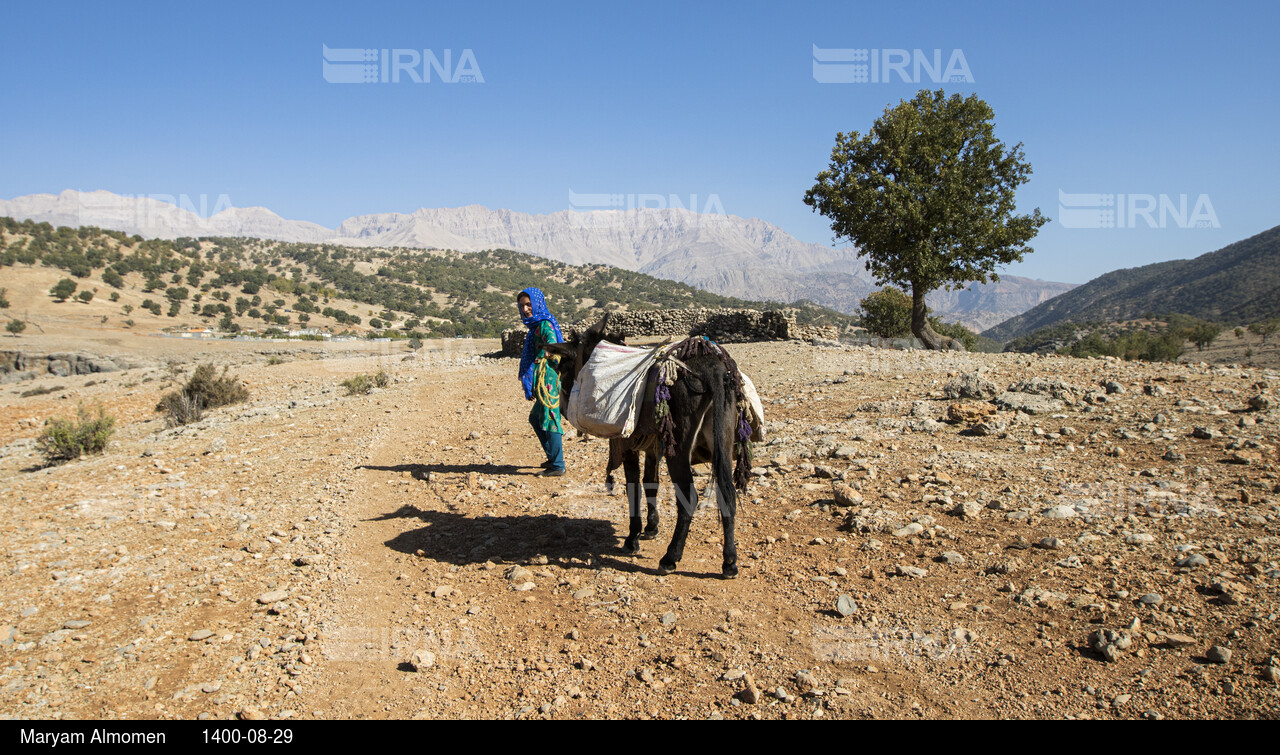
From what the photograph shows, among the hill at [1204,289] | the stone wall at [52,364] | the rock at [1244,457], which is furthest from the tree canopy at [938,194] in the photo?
the hill at [1204,289]

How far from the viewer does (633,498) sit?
5855mm

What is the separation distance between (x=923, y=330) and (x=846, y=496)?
18321mm

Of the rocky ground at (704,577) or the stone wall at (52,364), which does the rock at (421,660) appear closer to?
the rocky ground at (704,577)

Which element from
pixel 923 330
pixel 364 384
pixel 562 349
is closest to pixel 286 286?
pixel 364 384

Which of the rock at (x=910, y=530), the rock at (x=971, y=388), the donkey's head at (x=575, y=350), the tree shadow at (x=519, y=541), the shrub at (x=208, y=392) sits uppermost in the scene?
the donkey's head at (x=575, y=350)

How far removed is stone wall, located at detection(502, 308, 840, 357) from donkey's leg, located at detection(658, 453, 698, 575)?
670 inches

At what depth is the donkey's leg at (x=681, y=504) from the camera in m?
5.12

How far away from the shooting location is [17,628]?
4.35 m

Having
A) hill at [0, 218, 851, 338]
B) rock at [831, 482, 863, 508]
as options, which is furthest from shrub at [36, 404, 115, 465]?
hill at [0, 218, 851, 338]

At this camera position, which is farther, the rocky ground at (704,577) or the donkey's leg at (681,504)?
the donkey's leg at (681,504)

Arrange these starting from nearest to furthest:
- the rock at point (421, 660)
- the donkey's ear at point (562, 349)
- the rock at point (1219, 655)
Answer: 1. the rock at point (1219, 655)
2. the rock at point (421, 660)
3. the donkey's ear at point (562, 349)

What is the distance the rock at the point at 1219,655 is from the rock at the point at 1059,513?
1.99m
